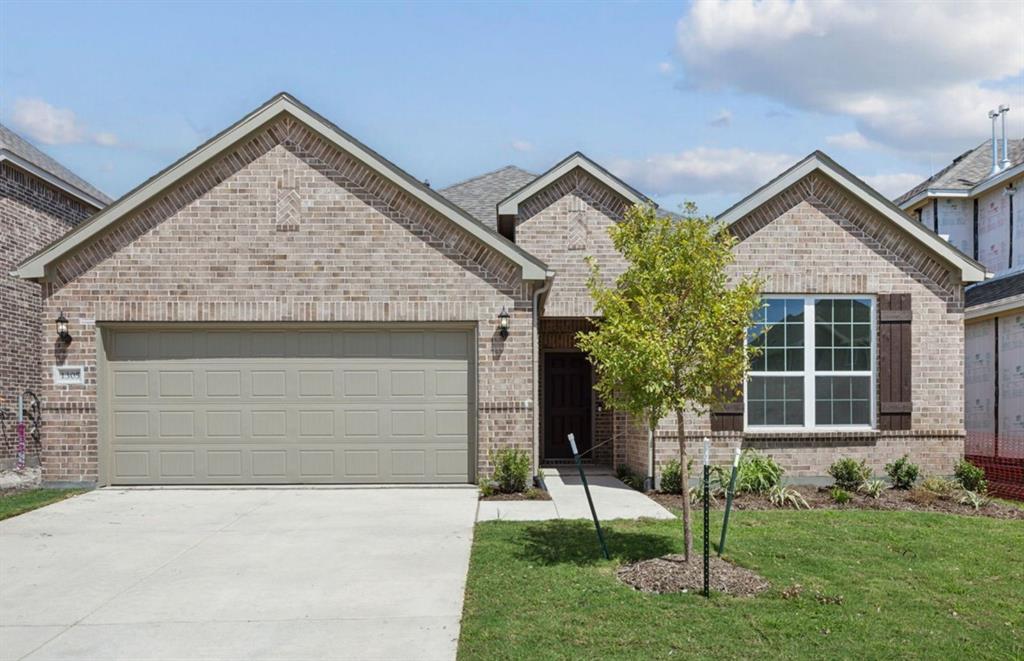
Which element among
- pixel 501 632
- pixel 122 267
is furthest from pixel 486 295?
pixel 501 632

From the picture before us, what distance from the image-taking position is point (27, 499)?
39.1 ft

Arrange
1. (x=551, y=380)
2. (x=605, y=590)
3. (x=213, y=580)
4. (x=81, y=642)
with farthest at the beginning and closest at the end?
1. (x=551, y=380)
2. (x=213, y=580)
3. (x=605, y=590)
4. (x=81, y=642)

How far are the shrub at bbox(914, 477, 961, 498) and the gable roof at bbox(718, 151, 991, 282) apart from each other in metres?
3.34

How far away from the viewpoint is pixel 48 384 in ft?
41.1

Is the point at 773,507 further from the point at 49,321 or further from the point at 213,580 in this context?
the point at 49,321

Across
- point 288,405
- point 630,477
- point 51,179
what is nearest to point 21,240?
point 51,179

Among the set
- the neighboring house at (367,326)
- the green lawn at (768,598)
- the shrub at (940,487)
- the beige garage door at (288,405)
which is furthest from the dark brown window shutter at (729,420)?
the beige garage door at (288,405)

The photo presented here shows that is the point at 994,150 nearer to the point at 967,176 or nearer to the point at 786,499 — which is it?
the point at 967,176

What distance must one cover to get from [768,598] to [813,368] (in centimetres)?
A: 702

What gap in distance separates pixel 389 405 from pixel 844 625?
26.6 ft

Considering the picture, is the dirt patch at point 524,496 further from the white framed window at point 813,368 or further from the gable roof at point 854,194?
the gable roof at point 854,194

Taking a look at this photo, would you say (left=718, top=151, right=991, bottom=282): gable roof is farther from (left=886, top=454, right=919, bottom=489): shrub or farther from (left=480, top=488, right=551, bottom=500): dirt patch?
(left=480, top=488, right=551, bottom=500): dirt patch

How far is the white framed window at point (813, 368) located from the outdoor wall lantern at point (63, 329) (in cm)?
1043

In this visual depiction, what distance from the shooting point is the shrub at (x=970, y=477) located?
12.8 metres
